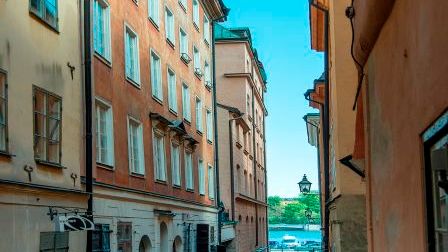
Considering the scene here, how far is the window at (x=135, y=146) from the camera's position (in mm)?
18922

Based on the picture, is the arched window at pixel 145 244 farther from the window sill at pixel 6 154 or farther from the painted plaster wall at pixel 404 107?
the painted plaster wall at pixel 404 107

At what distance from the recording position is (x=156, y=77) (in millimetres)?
22438

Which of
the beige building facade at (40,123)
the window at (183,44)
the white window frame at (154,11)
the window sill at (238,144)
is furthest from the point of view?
the window sill at (238,144)

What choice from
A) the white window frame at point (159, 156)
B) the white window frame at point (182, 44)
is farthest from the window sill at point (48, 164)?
the white window frame at point (182, 44)

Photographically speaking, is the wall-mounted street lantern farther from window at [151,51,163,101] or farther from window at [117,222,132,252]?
window at [117,222,132,252]

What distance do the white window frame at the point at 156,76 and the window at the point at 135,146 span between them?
222 cm

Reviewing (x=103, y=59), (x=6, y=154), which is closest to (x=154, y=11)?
(x=103, y=59)

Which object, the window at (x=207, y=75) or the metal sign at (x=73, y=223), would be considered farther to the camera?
the window at (x=207, y=75)

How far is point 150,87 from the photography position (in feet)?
70.0

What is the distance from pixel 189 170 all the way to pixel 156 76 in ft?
18.2

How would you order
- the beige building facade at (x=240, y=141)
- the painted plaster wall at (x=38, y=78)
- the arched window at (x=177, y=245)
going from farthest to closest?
1. the beige building facade at (x=240, y=141)
2. the arched window at (x=177, y=245)
3. the painted plaster wall at (x=38, y=78)

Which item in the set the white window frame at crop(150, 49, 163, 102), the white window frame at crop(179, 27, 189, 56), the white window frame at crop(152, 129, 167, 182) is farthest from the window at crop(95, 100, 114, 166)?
the white window frame at crop(179, 27, 189, 56)

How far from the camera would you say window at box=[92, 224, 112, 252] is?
49.1 ft

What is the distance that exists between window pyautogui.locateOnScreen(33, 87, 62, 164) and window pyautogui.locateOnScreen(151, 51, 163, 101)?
842cm
